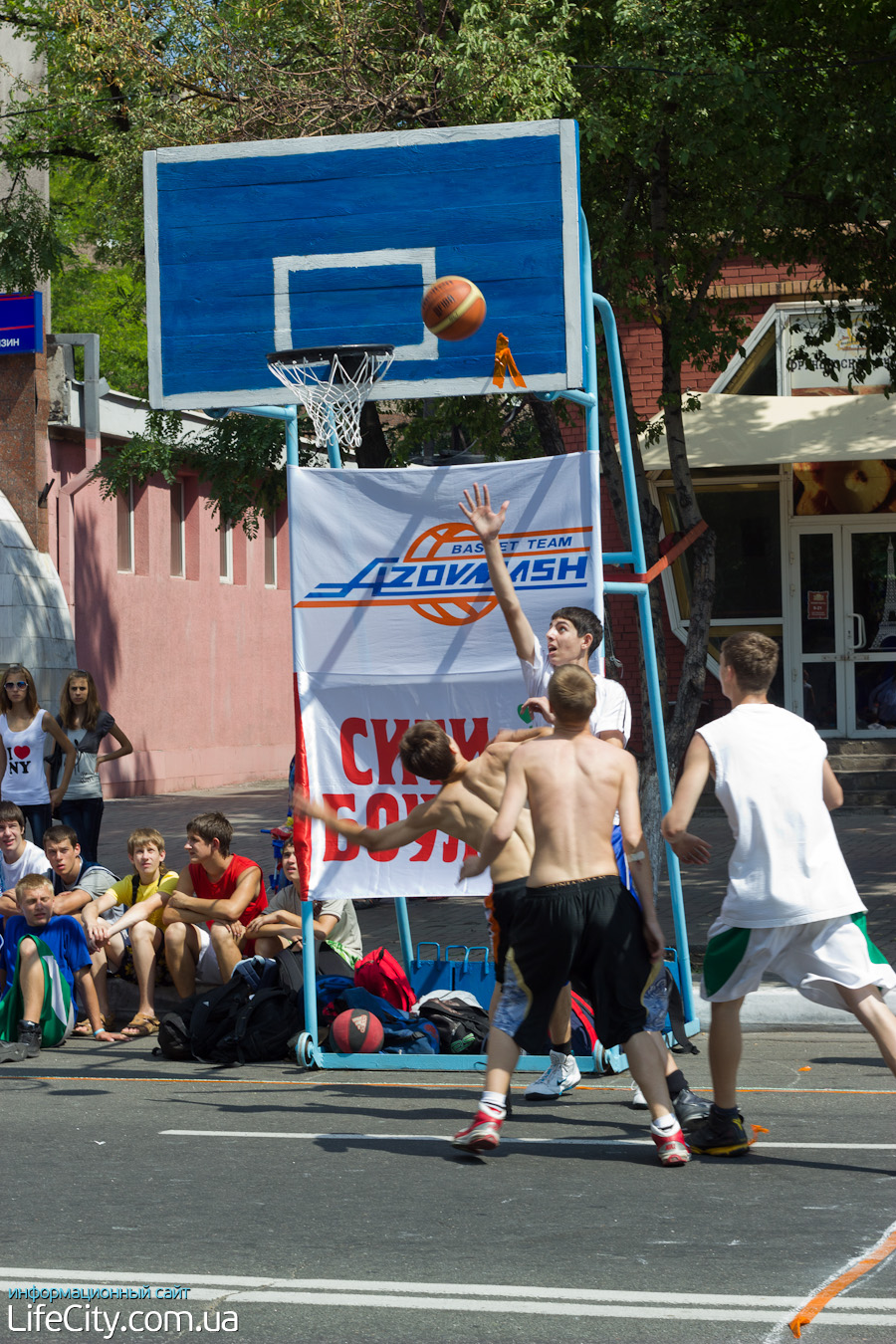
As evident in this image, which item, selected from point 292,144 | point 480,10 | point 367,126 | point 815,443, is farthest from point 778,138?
point 815,443

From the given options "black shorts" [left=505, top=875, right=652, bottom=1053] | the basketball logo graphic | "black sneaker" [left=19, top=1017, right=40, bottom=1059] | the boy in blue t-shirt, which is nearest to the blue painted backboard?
the basketball logo graphic

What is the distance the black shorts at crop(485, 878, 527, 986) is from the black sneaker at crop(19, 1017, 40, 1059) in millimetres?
3409

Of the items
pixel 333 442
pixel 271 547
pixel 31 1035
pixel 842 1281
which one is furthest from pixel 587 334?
pixel 271 547

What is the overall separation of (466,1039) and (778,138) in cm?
700

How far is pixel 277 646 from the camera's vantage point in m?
31.9

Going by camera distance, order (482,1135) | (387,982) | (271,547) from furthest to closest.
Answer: (271,547)
(387,982)
(482,1135)

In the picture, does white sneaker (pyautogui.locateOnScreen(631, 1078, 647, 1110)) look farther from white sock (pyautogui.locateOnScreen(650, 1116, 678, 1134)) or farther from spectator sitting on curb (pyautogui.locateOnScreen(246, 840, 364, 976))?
spectator sitting on curb (pyautogui.locateOnScreen(246, 840, 364, 976))

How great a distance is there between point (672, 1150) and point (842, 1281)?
1.42 metres

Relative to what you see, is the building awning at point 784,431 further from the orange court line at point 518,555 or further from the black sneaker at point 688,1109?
the black sneaker at point 688,1109

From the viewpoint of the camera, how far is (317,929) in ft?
30.2

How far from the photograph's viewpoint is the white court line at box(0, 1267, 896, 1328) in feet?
14.5

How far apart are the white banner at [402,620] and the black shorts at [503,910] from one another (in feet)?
4.37

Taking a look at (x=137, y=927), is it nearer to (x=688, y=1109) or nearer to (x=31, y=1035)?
(x=31, y=1035)

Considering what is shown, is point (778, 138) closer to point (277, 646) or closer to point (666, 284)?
point (666, 284)
